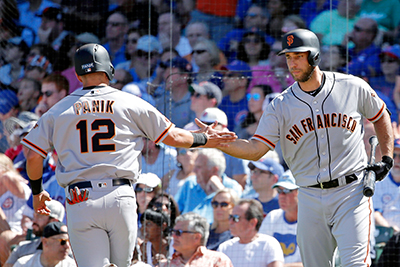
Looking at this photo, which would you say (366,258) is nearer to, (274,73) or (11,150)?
(274,73)

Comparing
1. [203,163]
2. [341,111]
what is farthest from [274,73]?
[341,111]

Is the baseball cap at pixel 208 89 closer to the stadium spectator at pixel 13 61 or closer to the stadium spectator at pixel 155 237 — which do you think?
the stadium spectator at pixel 155 237

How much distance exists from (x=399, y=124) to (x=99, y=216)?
4.87 meters

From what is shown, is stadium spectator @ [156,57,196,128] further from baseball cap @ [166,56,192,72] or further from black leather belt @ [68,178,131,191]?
black leather belt @ [68,178,131,191]

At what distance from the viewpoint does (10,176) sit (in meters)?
7.43

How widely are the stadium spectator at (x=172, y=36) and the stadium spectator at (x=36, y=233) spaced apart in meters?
3.41

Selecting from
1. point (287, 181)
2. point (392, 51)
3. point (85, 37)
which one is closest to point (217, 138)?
point (287, 181)

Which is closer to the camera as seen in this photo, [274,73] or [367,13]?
[274,73]

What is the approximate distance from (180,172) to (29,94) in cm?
305

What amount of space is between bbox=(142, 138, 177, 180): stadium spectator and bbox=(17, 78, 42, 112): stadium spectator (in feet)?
7.36

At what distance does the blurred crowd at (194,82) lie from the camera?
21.5 feet

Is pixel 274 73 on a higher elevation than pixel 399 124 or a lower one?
higher

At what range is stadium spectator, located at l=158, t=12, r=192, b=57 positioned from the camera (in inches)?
348

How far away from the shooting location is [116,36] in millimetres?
9102
